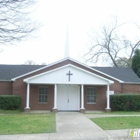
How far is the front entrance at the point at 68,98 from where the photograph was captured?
71.4 feet

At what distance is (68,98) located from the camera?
2197 cm

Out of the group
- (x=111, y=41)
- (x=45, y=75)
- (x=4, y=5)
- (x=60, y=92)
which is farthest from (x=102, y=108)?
(x=111, y=41)

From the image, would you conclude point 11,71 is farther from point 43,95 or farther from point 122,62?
point 122,62

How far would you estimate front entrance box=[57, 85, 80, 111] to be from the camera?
71.4 feet

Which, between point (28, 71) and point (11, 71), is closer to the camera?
point (11, 71)

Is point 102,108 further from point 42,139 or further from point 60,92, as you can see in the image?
point 42,139

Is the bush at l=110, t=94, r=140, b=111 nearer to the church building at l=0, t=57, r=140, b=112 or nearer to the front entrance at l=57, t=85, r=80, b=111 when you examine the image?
the church building at l=0, t=57, r=140, b=112

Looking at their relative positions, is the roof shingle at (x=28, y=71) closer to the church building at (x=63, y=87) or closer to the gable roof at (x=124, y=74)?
the gable roof at (x=124, y=74)

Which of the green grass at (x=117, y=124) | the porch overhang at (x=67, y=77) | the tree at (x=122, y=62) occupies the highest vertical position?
the tree at (x=122, y=62)

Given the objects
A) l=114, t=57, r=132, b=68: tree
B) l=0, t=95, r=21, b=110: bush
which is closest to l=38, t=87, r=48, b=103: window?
Answer: l=0, t=95, r=21, b=110: bush

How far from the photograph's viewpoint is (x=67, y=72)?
20.8 metres

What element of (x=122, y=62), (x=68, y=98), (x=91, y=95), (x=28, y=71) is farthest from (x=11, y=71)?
(x=122, y=62)

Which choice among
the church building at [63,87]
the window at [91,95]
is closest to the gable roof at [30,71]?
the church building at [63,87]

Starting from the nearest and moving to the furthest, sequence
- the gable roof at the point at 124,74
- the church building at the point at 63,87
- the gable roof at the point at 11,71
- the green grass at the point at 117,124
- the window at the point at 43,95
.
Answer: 1. the green grass at the point at 117,124
2. the church building at the point at 63,87
3. the window at the point at 43,95
4. the gable roof at the point at 11,71
5. the gable roof at the point at 124,74
